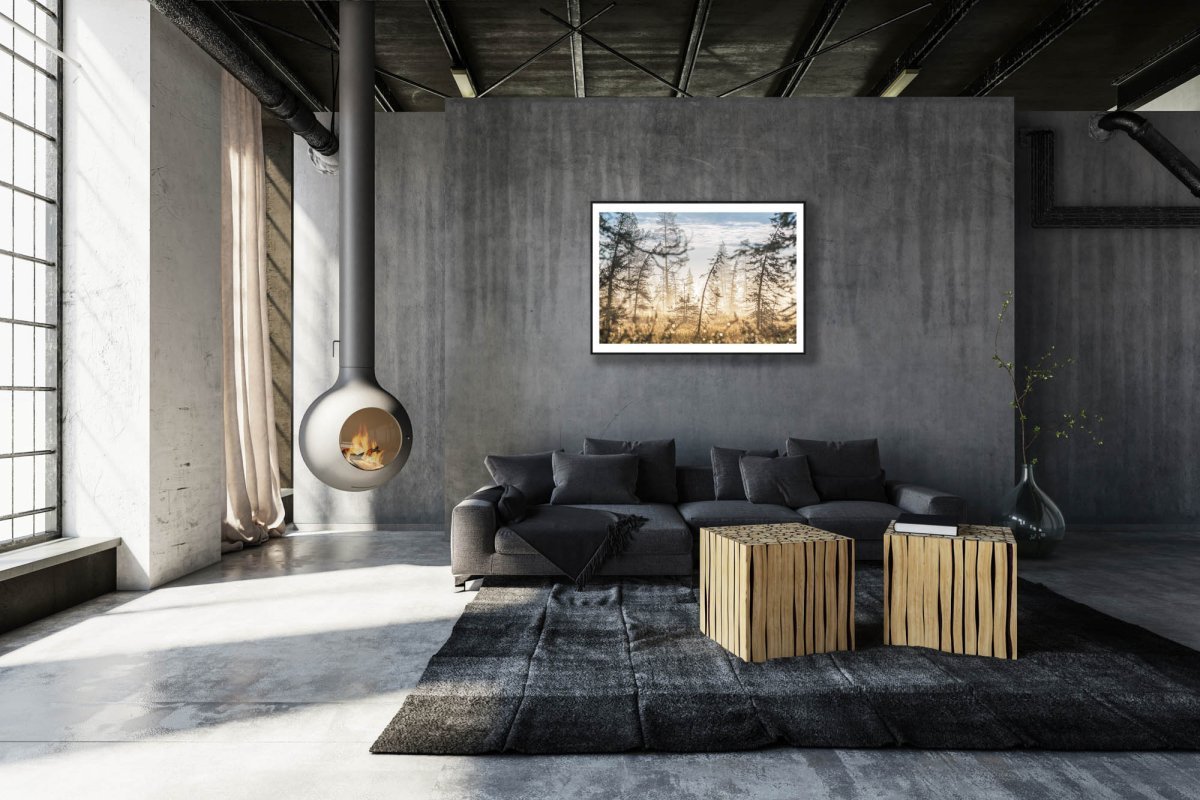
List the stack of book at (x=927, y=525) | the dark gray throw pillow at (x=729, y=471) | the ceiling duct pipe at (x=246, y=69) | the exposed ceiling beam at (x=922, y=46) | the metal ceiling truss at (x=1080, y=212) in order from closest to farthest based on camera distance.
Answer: the stack of book at (x=927, y=525) → the ceiling duct pipe at (x=246, y=69) → the dark gray throw pillow at (x=729, y=471) → the exposed ceiling beam at (x=922, y=46) → the metal ceiling truss at (x=1080, y=212)

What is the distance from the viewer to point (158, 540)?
17.2ft

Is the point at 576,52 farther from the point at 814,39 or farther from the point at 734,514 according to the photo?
the point at 734,514

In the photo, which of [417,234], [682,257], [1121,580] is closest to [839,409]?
[682,257]

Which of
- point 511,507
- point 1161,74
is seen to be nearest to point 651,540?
point 511,507

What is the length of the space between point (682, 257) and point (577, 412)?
1.50 metres

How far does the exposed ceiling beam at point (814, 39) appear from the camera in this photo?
20.6 feet

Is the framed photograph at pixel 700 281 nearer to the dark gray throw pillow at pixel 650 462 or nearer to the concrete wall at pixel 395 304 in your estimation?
the dark gray throw pillow at pixel 650 462

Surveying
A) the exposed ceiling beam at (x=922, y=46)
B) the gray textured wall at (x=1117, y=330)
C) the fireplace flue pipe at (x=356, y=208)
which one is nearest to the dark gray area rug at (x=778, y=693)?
the fireplace flue pipe at (x=356, y=208)

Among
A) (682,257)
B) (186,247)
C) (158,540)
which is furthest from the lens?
(682,257)

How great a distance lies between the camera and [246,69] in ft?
18.0

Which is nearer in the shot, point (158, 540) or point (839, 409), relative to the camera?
point (158, 540)

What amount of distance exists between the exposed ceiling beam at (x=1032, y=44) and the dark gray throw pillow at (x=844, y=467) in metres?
3.56

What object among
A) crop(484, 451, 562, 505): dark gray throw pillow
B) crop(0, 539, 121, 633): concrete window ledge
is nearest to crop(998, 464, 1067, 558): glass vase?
crop(484, 451, 562, 505): dark gray throw pillow

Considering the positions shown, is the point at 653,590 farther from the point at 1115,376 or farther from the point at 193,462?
the point at 1115,376
